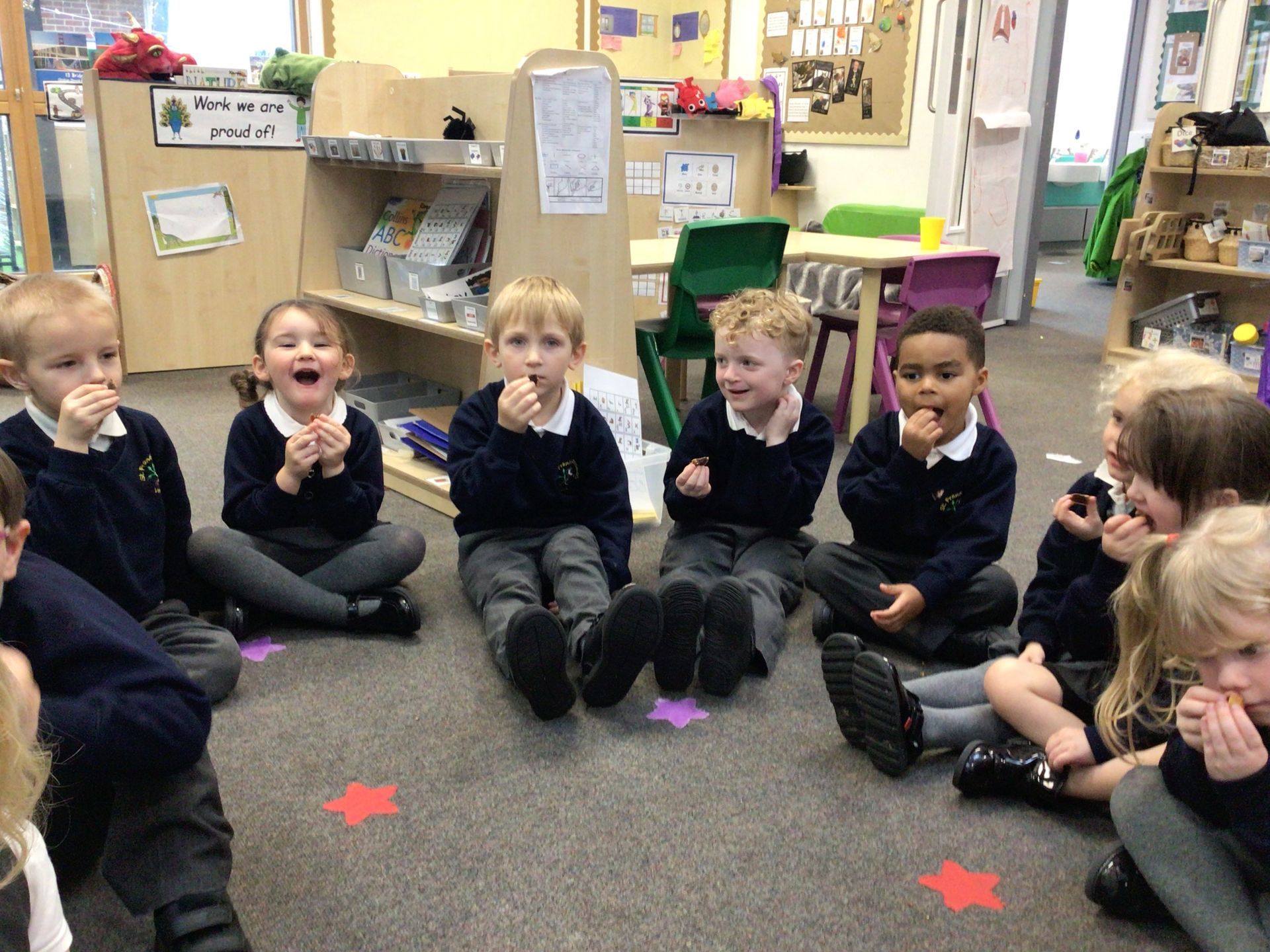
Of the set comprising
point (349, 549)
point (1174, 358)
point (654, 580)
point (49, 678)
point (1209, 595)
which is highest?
point (1174, 358)

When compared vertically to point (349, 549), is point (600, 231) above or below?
above

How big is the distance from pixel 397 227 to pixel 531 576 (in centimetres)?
151

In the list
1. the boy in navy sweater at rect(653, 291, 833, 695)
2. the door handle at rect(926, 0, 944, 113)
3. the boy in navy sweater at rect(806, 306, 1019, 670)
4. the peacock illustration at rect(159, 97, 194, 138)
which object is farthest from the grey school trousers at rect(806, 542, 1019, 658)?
the door handle at rect(926, 0, 944, 113)

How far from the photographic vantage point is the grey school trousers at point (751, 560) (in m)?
1.97

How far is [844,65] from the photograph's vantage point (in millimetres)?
5695

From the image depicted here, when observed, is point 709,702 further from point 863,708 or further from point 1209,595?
point 1209,595

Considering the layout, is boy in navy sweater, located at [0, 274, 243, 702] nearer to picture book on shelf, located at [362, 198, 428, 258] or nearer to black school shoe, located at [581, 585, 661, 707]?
black school shoe, located at [581, 585, 661, 707]

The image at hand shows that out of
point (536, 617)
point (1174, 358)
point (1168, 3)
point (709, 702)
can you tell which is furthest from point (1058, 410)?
point (1168, 3)

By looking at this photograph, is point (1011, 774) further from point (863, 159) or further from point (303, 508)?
point (863, 159)

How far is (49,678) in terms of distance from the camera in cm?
107

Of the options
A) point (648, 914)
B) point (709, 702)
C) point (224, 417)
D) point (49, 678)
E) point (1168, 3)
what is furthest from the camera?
point (1168, 3)

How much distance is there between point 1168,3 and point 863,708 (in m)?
7.52

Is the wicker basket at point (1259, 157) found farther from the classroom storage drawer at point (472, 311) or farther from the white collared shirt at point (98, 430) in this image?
the white collared shirt at point (98, 430)

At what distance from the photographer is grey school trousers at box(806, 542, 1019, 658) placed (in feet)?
6.13
